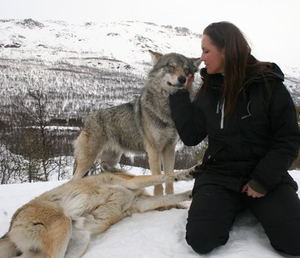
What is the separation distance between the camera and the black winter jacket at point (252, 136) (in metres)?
2.46

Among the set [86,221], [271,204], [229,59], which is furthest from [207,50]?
[86,221]

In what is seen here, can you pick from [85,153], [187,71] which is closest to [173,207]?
[187,71]

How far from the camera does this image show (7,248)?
2689 millimetres

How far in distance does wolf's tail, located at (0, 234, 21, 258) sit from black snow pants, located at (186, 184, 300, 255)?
5.20ft

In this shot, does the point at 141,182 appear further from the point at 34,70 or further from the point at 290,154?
the point at 34,70

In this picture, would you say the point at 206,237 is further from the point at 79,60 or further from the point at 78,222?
the point at 79,60

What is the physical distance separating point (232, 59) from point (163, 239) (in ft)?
5.76

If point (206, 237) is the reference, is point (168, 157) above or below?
below

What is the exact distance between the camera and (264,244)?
2.46m

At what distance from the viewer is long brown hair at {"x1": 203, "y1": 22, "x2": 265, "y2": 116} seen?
267 cm

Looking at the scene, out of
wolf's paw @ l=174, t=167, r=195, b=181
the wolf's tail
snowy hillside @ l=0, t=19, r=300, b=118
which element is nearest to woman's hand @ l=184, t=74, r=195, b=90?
wolf's paw @ l=174, t=167, r=195, b=181

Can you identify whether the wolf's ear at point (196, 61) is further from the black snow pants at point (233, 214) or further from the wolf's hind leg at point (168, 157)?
the black snow pants at point (233, 214)

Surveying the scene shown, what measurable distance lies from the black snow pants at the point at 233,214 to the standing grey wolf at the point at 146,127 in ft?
4.35

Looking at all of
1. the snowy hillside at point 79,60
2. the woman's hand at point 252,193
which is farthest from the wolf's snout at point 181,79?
the snowy hillside at point 79,60
